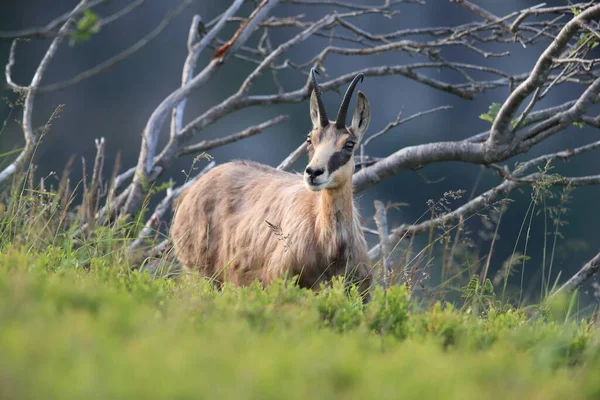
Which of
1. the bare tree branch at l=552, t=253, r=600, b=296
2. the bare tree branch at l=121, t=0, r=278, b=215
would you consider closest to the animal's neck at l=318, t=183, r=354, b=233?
the bare tree branch at l=552, t=253, r=600, b=296

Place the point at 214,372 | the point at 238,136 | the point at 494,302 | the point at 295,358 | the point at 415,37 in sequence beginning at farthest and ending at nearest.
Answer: the point at 415,37 → the point at 238,136 → the point at 494,302 → the point at 295,358 → the point at 214,372

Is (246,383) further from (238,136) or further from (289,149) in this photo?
(289,149)

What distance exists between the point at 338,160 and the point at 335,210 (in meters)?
0.37

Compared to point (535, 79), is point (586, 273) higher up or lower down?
lower down

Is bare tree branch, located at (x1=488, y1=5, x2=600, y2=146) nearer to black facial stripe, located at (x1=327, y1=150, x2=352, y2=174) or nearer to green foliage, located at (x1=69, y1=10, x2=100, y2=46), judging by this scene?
black facial stripe, located at (x1=327, y1=150, x2=352, y2=174)

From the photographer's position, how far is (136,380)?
1988mm

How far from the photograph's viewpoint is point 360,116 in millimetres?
6059

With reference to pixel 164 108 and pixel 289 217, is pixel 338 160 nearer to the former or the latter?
pixel 289 217

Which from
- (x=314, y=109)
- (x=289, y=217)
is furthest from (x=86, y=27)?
(x=314, y=109)

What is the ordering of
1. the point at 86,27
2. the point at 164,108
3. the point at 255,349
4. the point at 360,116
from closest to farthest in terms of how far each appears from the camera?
the point at 255,349 < the point at 86,27 < the point at 360,116 < the point at 164,108

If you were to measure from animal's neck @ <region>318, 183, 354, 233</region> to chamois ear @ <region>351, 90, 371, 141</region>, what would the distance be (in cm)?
62

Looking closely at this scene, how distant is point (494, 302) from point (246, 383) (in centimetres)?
299

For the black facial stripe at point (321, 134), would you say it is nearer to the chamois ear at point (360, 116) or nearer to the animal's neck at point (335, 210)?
the chamois ear at point (360, 116)

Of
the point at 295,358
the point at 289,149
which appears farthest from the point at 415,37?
the point at 295,358
